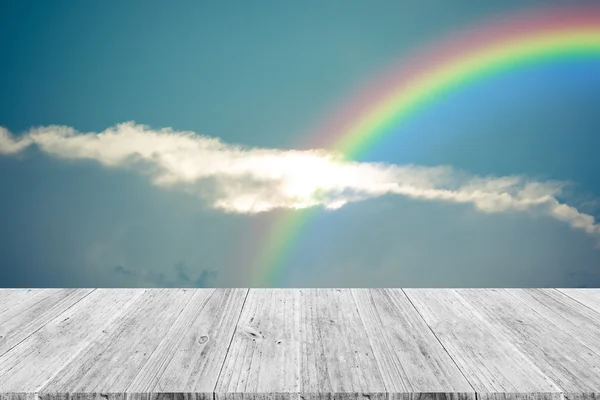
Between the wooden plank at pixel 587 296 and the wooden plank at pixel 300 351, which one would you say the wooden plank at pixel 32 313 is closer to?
the wooden plank at pixel 300 351

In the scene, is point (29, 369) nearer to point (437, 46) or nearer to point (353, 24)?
point (353, 24)

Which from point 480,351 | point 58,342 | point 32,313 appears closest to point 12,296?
point 32,313

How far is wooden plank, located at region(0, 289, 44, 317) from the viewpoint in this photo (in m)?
1.50

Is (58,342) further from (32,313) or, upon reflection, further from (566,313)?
(566,313)

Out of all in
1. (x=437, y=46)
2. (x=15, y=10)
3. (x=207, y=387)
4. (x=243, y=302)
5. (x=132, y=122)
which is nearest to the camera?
(x=207, y=387)

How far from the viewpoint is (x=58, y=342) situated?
1205mm

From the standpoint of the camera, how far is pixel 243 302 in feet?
4.93

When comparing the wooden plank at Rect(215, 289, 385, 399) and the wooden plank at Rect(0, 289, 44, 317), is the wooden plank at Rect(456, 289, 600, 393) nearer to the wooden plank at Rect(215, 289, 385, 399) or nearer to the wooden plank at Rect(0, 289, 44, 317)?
the wooden plank at Rect(215, 289, 385, 399)

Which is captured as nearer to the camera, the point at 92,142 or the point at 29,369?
the point at 29,369

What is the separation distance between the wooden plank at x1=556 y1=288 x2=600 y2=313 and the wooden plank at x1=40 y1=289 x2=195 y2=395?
130cm

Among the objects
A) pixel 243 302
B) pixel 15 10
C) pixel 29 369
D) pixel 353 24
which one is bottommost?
pixel 29 369

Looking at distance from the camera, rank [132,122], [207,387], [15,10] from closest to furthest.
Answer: [207,387]
[15,10]
[132,122]

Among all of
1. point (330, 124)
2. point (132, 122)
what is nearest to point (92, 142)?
point (132, 122)

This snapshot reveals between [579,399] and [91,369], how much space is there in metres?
1.05
